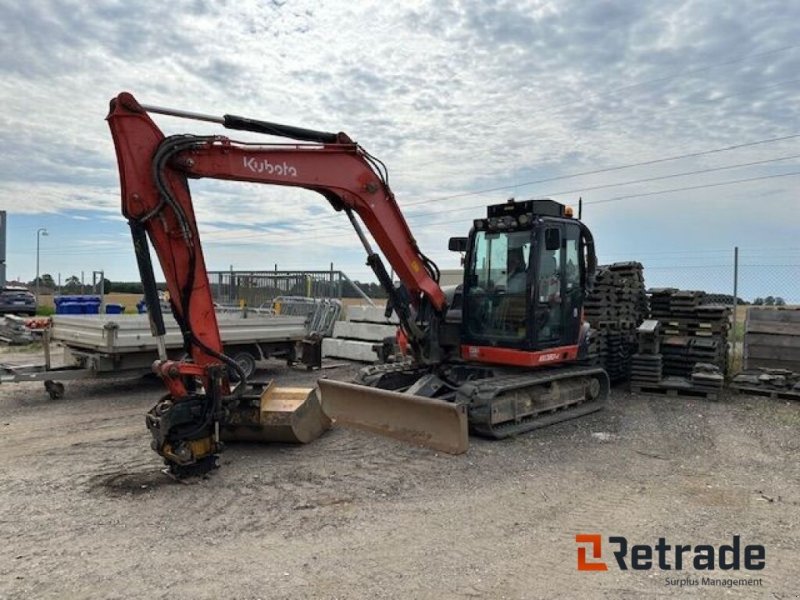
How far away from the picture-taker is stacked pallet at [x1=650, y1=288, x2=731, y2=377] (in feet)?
34.9

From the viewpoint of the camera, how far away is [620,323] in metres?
11.0

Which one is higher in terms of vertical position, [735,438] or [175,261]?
[175,261]


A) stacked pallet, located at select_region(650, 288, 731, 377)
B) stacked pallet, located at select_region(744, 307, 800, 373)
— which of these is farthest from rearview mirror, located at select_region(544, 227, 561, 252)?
stacked pallet, located at select_region(744, 307, 800, 373)

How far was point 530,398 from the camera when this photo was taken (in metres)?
7.83

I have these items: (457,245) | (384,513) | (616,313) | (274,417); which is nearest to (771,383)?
(616,313)

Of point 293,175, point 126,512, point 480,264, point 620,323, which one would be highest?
point 293,175

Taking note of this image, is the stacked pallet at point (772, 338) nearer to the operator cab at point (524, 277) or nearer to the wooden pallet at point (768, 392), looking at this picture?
the wooden pallet at point (768, 392)

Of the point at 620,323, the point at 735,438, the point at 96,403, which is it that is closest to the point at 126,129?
the point at 96,403

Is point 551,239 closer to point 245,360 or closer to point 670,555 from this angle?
point 670,555

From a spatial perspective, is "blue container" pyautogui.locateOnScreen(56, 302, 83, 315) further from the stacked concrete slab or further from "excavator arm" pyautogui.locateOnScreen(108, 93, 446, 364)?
"excavator arm" pyautogui.locateOnScreen(108, 93, 446, 364)

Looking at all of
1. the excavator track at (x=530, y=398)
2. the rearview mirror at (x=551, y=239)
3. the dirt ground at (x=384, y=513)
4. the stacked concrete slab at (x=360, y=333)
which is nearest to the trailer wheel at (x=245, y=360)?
the stacked concrete slab at (x=360, y=333)

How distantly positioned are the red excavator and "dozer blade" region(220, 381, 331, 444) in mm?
15

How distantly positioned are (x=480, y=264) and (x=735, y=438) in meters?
3.78

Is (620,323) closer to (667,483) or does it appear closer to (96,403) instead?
(667,483)
